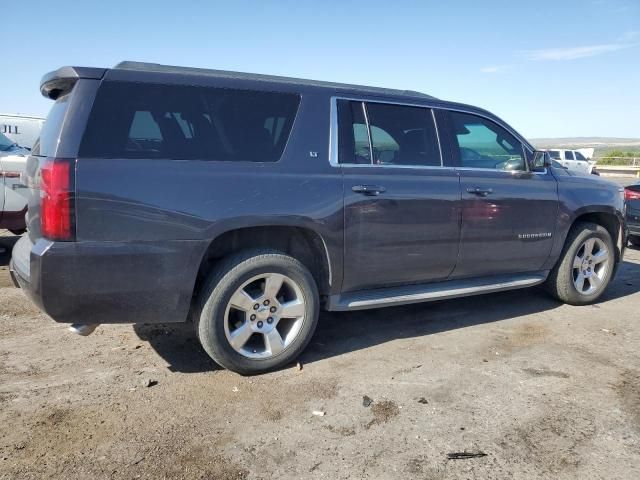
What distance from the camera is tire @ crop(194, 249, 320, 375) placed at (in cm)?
321

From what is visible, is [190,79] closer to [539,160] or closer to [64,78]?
[64,78]

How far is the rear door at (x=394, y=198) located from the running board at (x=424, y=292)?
0.24 ft

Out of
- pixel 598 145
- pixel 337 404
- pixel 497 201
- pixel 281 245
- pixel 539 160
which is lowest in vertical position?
pixel 337 404

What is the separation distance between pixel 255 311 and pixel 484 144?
2633 millimetres

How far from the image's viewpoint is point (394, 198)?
12.2 feet

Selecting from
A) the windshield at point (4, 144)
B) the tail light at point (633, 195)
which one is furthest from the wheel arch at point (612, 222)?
A: the windshield at point (4, 144)

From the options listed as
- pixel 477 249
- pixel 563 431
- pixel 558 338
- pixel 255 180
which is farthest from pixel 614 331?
pixel 255 180

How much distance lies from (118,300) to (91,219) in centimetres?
51

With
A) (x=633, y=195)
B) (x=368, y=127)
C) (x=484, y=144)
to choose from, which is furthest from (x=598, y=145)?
(x=368, y=127)

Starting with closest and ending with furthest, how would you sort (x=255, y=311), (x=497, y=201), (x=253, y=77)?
1. (x=255, y=311)
2. (x=253, y=77)
3. (x=497, y=201)

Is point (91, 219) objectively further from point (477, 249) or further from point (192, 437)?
point (477, 249)

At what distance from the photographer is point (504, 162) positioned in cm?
454

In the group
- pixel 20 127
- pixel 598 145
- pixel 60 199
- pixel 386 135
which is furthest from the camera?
pixel 598 145

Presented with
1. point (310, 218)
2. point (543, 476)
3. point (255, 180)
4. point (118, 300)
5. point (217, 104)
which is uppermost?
point (217, 104)
